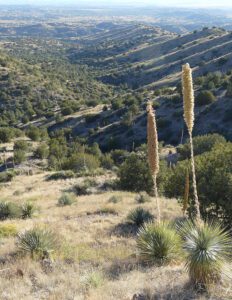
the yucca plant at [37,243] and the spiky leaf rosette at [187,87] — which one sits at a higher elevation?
the spiky leaf rosette at [187,87]

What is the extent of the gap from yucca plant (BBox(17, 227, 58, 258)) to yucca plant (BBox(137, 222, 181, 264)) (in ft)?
7.25

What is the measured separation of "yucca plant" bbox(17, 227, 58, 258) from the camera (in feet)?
32.4

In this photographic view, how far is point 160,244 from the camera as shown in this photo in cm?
896

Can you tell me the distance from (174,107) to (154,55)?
10118 centimetres

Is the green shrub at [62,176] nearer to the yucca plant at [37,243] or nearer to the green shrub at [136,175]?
the green shrub at [136,175]

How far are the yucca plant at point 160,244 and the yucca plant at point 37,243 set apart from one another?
7.25 ft

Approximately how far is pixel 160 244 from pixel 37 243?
2.91 meters

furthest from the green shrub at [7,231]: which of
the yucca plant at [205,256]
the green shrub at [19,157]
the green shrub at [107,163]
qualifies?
the green shrub at [19,157]

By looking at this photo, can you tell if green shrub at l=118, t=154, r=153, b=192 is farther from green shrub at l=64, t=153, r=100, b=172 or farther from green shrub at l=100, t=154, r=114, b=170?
green shrub at l=100, t=154, r=114, b=170

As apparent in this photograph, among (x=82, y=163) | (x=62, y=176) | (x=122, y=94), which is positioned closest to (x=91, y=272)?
(x=62, y=176)

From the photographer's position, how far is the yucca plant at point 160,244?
8.93 meters

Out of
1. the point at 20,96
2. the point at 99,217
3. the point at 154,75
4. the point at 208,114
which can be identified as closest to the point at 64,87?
the point at 20,96

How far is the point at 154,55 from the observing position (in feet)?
517

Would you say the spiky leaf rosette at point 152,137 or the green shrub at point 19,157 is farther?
the green shrub at point 19,157
